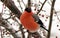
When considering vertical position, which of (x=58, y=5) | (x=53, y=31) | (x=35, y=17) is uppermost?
(x=35, y=17)

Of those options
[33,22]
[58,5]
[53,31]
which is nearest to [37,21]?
[33,22]

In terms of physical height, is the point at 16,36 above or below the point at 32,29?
below

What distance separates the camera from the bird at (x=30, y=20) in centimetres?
223

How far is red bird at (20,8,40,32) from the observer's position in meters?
2.23

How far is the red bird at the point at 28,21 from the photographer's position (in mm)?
2230

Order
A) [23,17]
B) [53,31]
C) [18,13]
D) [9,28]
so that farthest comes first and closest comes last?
[53,31] < [9,28] < [18,13] < [23,17]

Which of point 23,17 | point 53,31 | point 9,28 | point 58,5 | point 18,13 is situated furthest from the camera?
point 58,5

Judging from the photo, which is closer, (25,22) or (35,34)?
(25,22)

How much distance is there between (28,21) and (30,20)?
0.03m

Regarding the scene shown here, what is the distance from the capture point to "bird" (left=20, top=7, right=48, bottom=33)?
2.23 metres

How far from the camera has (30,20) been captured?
2273mm

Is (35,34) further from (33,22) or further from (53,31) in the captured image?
(53,31)

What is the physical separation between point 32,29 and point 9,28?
414 mm

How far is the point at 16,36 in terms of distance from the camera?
8.70ft
